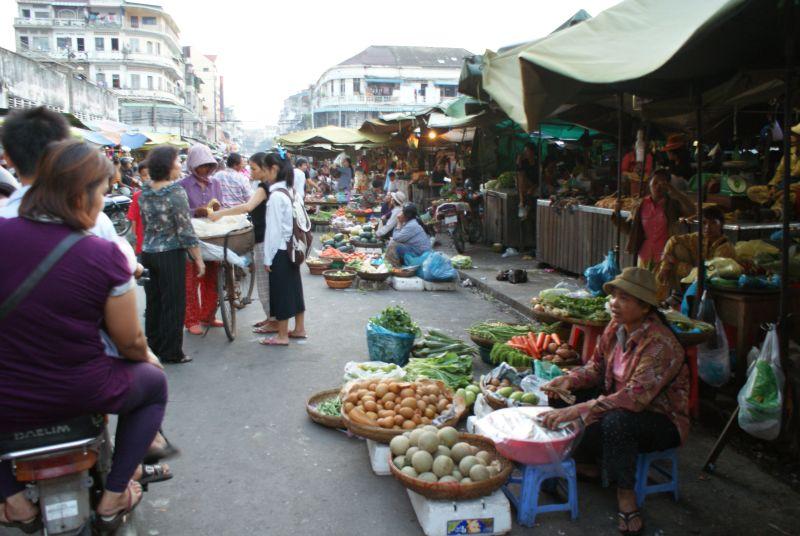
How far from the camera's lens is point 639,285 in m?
3.66

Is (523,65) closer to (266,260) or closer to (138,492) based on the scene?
(138,492)

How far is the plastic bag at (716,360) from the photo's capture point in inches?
195

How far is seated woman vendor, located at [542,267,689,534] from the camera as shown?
3.53 meters

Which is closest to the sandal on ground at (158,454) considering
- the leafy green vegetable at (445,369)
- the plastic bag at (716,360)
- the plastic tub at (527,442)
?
the plastic tub at (527,442)

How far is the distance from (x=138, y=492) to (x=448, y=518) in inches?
61.5

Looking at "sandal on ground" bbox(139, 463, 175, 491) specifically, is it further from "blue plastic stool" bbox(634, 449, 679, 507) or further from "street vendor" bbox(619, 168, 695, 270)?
"street vendor" bbox(619, 168, 695, 270)

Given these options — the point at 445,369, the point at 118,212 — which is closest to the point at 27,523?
the point at 445,369

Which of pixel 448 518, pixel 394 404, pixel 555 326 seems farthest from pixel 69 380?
pixel 555 326

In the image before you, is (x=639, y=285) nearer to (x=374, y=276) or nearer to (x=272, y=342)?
(x=272, y=342)

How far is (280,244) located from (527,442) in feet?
12.9

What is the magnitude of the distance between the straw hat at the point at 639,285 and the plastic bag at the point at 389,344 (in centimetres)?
267

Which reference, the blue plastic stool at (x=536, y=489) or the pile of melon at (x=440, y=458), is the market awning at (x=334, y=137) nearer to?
the pile of melon at (x=440, y=458)

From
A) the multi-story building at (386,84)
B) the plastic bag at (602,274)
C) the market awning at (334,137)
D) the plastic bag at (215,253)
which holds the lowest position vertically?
the plastic bag at (602,274)

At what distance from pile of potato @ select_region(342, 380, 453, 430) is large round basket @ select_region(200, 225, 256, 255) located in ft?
9.48
